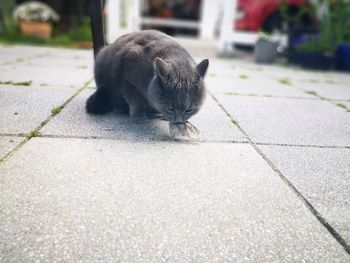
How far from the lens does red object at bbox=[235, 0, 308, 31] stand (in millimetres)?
6798

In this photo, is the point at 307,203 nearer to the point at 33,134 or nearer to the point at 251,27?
the point at 33,134

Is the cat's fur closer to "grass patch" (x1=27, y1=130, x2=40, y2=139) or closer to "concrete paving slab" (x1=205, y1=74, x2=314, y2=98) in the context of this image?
"grass patch" (x1=27, y1=130, x2=40, y2=139)

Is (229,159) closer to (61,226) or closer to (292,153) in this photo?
(292,153)

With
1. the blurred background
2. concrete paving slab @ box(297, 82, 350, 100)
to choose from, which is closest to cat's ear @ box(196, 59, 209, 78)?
concrete paving slab @ box(297, 82, 350, 100)

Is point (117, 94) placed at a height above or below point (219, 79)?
above

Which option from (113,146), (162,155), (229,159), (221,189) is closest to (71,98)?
(113,146)

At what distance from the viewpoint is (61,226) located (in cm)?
107

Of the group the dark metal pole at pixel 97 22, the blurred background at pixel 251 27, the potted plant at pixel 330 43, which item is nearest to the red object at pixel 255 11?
the blurred background at pixel 251 27

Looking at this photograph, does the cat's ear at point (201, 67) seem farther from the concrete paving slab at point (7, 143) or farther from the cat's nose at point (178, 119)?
the concrete paving slab at point (7, 143)

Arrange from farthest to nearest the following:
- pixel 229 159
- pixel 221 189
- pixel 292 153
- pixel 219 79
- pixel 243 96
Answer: pixel 219 79, pixel 243 96, pixel 292 153, pixel 229 159, pixel 221 189

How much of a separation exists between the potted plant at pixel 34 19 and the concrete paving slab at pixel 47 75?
3921mm

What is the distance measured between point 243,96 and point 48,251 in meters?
2.71

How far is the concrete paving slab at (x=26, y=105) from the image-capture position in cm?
194

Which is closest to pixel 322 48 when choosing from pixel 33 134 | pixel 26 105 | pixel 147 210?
pixel 26 105
